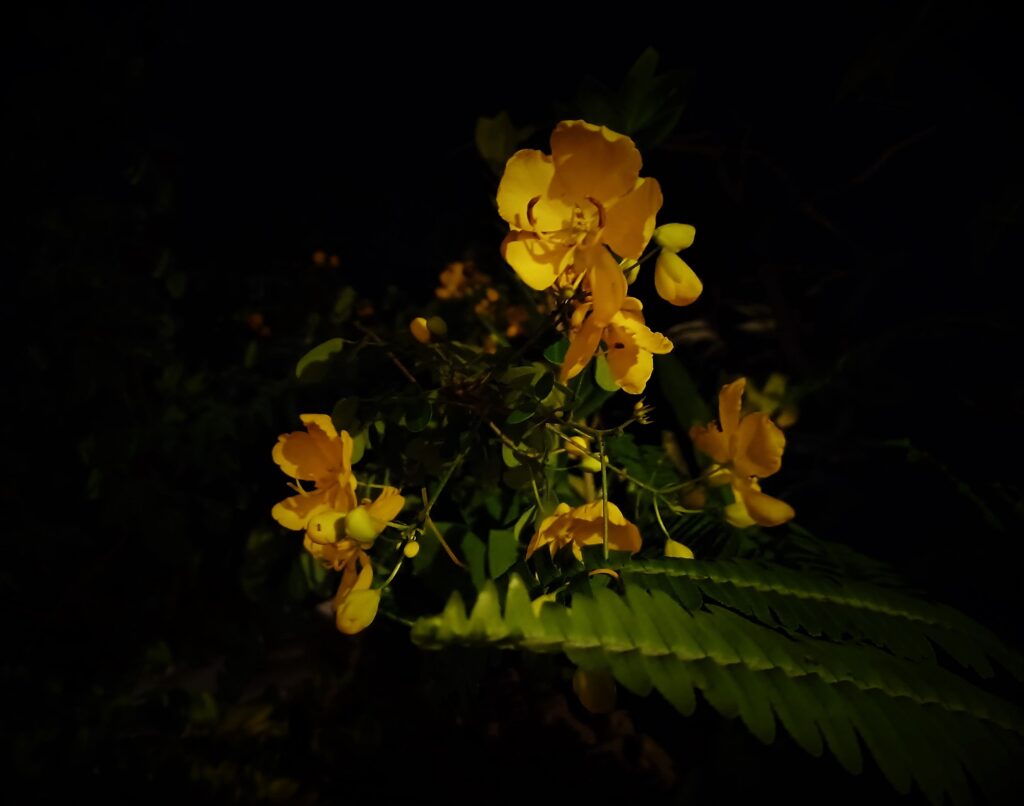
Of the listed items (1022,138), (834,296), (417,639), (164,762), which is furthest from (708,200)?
(164,762)

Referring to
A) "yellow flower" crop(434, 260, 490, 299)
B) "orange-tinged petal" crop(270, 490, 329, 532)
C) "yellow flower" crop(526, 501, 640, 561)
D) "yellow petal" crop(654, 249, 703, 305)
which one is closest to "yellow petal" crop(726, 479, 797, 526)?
"yellow flower" crop(526, 501, 640, 561)

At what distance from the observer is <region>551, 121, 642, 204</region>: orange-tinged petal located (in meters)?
0.44

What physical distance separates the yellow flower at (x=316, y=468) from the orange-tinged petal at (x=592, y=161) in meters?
0.33

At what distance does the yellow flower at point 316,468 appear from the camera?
57 cm

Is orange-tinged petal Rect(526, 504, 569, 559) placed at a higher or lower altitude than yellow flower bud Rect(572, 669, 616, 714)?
higher

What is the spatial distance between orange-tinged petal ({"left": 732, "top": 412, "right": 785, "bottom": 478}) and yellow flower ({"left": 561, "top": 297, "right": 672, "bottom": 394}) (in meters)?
0.17

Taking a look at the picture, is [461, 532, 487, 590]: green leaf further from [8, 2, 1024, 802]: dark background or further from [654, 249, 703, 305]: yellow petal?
[654, 249, 703, 305]: yellow petal

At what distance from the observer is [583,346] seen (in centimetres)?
49

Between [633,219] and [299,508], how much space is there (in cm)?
45

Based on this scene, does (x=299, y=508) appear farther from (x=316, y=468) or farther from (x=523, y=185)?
(x=523, y=185)

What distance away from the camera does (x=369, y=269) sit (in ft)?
6.38

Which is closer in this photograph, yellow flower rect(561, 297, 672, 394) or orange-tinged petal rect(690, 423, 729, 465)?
yellow flower rect(561, 297, 672, 394)

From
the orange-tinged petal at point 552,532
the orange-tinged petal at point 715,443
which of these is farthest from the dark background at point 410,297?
the orange-tinged petal at point 715,443

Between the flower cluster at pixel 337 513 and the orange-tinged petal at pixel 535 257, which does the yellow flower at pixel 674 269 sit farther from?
the flower cluster at pixel 337 513
